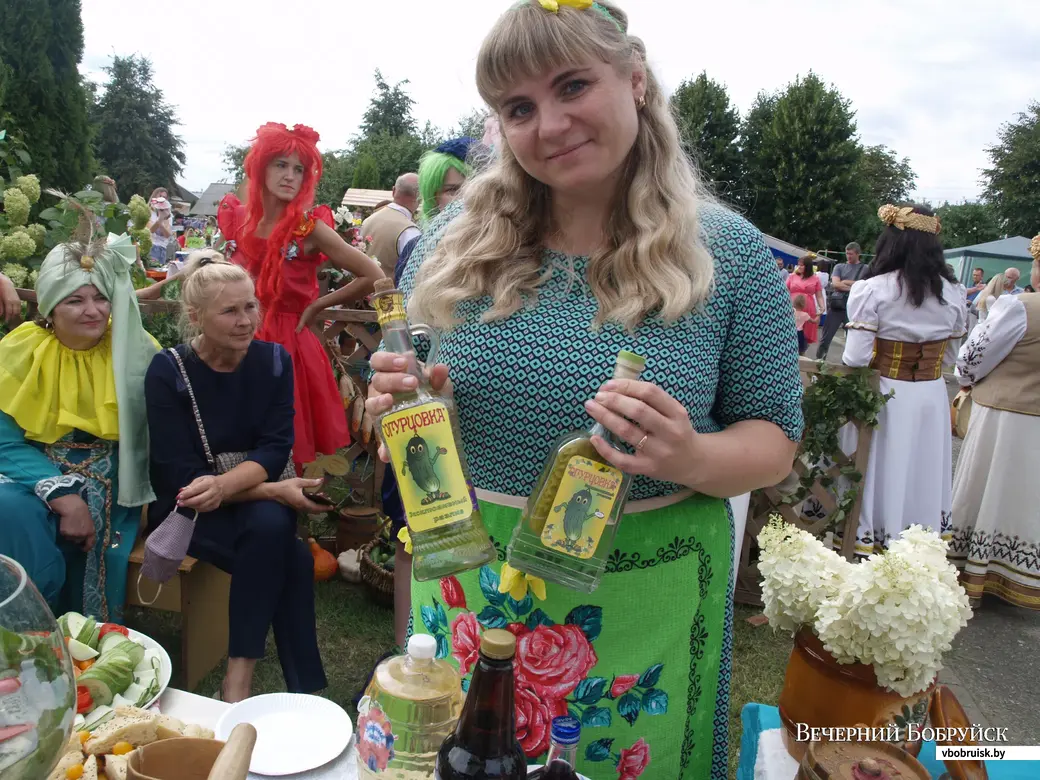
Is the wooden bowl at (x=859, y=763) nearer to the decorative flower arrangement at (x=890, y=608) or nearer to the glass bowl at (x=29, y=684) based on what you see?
the decorative flower arrangement at (x=890, y=608)

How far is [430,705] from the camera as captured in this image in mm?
916

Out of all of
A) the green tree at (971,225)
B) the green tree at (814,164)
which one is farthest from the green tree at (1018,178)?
the green tree at (814,164)

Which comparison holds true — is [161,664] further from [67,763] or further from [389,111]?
[389,111]

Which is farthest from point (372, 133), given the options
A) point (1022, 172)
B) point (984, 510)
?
point (984, 510)

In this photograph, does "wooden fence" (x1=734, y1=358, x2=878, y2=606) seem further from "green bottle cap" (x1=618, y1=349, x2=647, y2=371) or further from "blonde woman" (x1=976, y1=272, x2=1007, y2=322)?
"blonde woman" (x1=976, y1=272, x2=1007, y2=322)

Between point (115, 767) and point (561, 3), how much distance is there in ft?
4.49

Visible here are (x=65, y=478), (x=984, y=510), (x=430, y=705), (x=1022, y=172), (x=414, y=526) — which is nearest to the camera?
(x=430, y=705)

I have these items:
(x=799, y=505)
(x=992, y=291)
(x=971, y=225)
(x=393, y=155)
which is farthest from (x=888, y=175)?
(x=799, y=505)

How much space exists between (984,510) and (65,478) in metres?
4.92

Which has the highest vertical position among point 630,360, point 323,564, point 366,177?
point 366,177

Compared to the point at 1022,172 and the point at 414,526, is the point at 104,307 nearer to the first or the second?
the point at 414,526

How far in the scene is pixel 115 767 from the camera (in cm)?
105

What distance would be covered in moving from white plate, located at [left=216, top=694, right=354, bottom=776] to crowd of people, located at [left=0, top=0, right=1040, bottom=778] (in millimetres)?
245

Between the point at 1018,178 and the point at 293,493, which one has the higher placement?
the point at 1018,178
